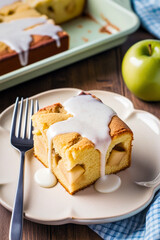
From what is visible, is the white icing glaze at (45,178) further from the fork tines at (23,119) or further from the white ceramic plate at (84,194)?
the fork tines at (23,119)

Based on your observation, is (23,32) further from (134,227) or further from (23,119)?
(134,227)

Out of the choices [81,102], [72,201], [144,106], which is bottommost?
[144,106]

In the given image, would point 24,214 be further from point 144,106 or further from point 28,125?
point 144,106

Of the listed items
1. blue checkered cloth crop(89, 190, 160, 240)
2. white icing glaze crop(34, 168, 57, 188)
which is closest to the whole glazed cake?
white icing glaze crop(34, 168, 57, 188)

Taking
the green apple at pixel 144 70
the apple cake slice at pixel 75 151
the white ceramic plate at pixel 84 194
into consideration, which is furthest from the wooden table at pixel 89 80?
the apple cake slice at pixel 75 151

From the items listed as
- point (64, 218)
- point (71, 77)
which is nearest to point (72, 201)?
point (64, 218)

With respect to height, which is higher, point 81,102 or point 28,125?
point 81,102

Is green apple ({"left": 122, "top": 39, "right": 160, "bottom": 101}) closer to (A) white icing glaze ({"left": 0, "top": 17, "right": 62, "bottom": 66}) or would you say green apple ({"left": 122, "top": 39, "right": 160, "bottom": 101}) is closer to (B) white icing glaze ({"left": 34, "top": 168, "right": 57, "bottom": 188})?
(A) white icing glaze ({"left": 0, "top": 17, "right": 62, "bottom": 66})
